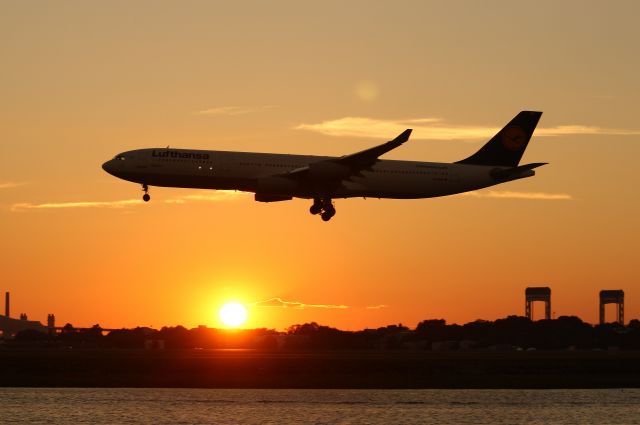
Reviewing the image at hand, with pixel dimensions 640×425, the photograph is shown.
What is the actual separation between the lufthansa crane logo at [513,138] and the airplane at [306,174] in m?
6.77

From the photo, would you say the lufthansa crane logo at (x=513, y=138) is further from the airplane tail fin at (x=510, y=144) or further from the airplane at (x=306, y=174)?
the airplane at (x=306, y=174)

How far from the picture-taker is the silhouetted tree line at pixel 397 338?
14025 cm

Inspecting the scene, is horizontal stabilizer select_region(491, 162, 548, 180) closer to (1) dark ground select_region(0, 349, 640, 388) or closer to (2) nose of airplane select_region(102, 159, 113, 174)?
(1) dark ground select_region(0, 349, 640, 388)

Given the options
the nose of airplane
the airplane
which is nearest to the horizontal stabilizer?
the airplane

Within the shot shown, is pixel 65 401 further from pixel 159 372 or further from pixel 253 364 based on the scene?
pixel 253 364

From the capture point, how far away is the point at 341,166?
93938mm

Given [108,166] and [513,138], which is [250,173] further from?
[513,138]

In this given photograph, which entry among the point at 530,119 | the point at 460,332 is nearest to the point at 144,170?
the point at 530,119

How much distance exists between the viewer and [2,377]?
88.1 meters

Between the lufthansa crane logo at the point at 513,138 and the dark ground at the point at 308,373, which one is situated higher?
the lufthansa crane logo at the point at 513,138

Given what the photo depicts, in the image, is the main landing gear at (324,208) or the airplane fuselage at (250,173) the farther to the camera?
the main landing gear at (324,208)

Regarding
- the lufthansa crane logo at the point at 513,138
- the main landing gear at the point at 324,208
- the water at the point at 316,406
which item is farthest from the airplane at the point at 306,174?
the water at the point at 316,406

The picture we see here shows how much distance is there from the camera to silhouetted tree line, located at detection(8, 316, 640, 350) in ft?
460

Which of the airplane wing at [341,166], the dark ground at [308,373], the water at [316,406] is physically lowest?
the water at [316,406]
